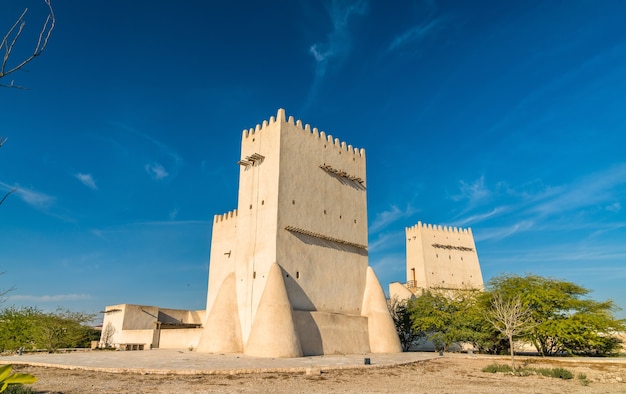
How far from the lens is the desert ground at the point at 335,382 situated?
9.50 meters

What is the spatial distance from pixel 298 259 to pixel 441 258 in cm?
2220

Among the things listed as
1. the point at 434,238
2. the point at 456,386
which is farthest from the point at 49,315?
the point at 434,238

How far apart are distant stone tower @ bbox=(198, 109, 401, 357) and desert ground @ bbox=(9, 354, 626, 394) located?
617 centimetres

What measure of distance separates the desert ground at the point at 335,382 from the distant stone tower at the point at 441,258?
2331cm

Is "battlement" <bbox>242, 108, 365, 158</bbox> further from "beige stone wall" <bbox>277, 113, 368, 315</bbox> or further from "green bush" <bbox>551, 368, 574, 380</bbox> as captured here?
"green bush" <bbox>551, 368, 574, 380</bbox>

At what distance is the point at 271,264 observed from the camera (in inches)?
Answer: 805

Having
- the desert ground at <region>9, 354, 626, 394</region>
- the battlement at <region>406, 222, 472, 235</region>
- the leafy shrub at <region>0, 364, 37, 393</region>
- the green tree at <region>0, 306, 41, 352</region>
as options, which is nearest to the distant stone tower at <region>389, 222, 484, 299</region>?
the battlement at <region>406, 222, 472, 235</region>

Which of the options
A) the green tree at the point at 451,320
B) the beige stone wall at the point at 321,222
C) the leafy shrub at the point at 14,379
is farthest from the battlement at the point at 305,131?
the leafy shrub at the point at 14,379

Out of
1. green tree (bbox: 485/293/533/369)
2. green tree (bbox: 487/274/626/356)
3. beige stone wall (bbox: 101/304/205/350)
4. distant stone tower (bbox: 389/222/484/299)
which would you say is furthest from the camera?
distant stone tower (bbox: 389/222/484/299)

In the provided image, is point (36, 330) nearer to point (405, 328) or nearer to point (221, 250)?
point (221, 250)

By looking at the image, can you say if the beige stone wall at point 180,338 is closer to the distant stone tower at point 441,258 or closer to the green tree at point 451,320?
the green tree at point 451,320

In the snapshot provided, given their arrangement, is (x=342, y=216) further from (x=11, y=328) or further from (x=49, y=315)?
(x=11, y=328)

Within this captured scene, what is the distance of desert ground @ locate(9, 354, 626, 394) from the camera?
9500 millimetres

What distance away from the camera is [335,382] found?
10.9 meters
